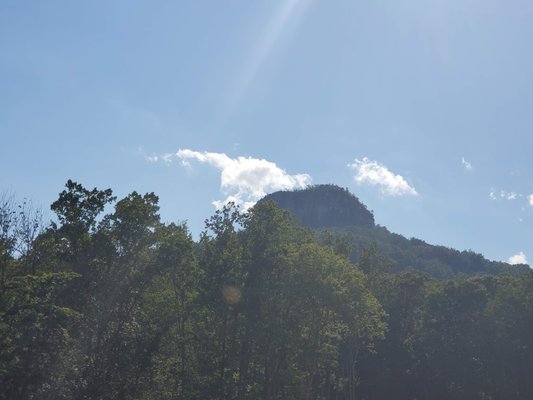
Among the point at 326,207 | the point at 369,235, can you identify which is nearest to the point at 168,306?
the point at 369,235

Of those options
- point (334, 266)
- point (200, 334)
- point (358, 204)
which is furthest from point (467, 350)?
point (358, 204)

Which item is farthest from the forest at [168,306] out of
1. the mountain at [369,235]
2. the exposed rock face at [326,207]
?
the exposed rock face at [326,207]

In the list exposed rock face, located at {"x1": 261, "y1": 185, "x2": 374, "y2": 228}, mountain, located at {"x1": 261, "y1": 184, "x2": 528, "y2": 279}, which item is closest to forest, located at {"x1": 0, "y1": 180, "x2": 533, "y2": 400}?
mountain, located at {"x1": 261, "y1": 184, "x2": 528, "y2": 279}

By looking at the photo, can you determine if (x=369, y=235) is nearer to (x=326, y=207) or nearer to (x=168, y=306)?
(x=326, y=207)

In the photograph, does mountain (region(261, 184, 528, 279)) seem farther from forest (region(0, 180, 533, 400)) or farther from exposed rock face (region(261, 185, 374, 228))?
forest (region(0, 180, 533, 400))

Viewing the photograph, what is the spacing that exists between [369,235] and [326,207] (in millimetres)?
31636

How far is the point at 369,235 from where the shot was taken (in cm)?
12244

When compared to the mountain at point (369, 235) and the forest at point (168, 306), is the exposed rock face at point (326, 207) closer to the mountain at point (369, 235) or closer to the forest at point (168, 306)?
the mountain at point (369, 235)

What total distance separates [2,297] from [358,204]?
137101 millimetres

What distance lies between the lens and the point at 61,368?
21906 mm

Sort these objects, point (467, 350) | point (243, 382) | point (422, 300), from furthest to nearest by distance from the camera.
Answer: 1. point (422, 300)
2. point (467, 350)
3. point (243, 382)

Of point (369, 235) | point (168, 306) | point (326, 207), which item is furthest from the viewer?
point (326, 207)

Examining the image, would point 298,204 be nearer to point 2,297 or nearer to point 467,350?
point 467,350

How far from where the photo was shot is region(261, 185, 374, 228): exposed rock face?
5871 inches
